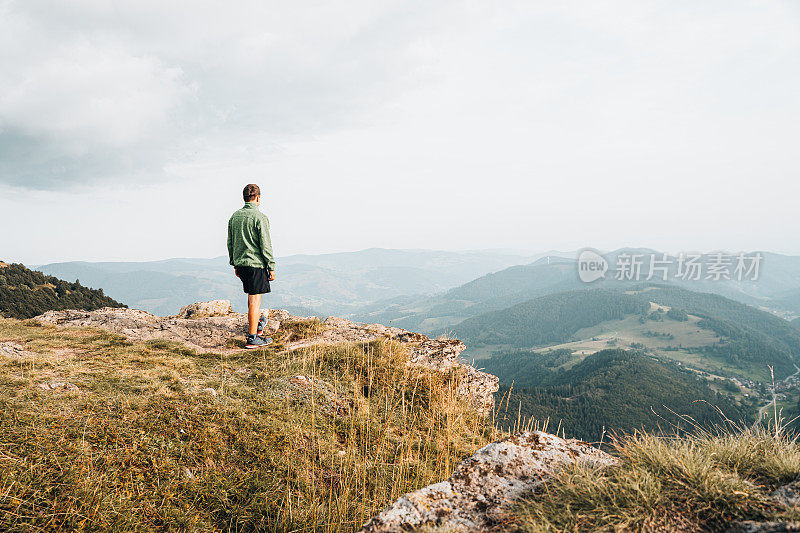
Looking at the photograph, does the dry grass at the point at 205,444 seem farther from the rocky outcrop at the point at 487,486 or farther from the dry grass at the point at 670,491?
the dry grass at the point at 670,491

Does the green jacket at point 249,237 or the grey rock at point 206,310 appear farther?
the grey rock at point 206,310

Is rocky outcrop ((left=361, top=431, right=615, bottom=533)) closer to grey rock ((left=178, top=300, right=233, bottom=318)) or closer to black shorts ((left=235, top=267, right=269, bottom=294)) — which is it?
black shorts ((left=235, top=267, right=269, bottom=294))

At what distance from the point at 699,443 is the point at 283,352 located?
8.17 metres

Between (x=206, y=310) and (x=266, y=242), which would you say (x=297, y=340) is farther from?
(x=206, y=310)

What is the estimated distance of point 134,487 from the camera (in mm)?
3875

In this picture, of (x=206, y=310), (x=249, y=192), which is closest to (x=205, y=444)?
(x=249, y=192)

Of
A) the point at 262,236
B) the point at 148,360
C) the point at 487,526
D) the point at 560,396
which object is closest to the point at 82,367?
the point at 148,360

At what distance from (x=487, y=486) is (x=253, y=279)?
815 cm

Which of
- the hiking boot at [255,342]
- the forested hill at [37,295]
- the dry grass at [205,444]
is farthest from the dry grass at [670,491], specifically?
the forested hill at [37,295]

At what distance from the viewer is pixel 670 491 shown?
2539 mm

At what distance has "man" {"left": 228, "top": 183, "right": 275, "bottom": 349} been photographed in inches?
371

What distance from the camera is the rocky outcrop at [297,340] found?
9.90 meters

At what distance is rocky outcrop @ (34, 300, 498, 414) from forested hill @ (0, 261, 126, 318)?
21672mm

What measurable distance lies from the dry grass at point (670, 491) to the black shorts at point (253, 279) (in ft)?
27.5
